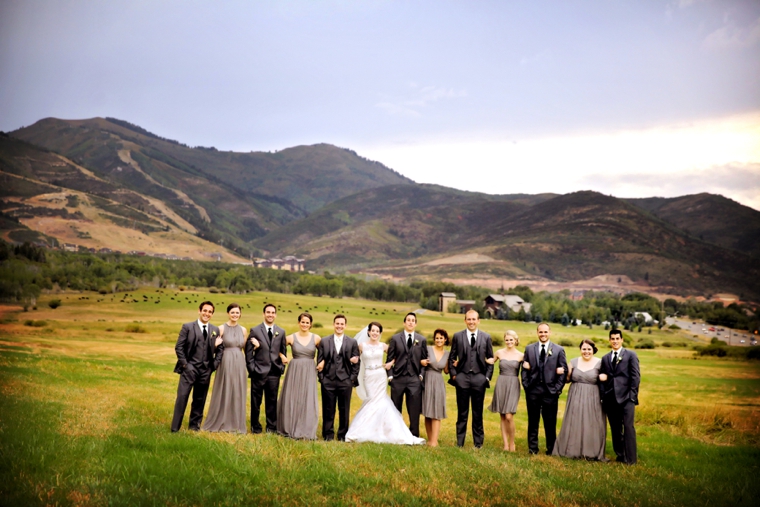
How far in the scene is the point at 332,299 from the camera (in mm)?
133500

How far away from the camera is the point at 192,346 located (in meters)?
13.7

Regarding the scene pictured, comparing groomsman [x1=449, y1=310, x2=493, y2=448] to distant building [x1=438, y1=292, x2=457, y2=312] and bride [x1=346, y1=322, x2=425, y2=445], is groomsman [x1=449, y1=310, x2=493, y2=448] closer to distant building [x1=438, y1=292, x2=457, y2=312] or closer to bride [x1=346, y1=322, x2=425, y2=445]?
bride [x1=346, y1=322, x2=425, y2=445]

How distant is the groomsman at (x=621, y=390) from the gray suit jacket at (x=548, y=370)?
87 centimetres

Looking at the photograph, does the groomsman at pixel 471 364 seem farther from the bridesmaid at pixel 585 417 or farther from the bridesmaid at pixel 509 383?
the bridesmaid at pixel 585 417

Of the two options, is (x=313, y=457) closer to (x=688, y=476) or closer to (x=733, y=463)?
(x=688, y=476)

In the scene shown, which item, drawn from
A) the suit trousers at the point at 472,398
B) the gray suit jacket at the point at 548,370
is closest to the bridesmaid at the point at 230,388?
the suit trousers at the point at 472,398

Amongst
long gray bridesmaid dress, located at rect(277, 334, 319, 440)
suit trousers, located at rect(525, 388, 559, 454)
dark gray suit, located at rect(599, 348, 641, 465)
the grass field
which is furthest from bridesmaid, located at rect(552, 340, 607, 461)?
long gray bridesmaid dress, located at rect(277, 334, 319, 440)

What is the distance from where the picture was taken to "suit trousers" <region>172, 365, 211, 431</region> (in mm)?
13500

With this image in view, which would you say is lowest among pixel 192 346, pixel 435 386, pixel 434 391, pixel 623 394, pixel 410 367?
pixel 434 391

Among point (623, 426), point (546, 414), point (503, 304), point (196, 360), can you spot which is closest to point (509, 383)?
point (546, 414)

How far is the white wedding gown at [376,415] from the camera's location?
13.9 meters

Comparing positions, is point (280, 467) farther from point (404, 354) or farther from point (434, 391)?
point (434, 391)

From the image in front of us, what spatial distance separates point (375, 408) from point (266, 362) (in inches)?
105

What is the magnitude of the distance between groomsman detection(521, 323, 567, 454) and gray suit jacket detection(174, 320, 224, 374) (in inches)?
270
